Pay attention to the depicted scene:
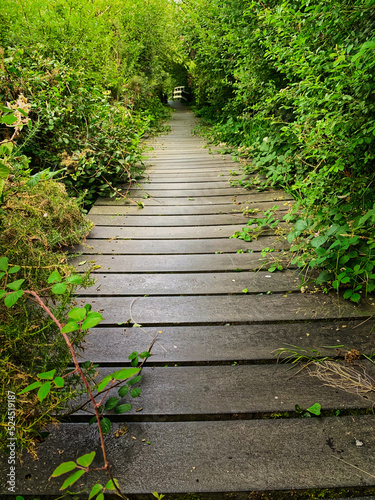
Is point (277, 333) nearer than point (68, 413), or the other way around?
point (68, 413)

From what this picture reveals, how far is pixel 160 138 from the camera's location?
291 inches

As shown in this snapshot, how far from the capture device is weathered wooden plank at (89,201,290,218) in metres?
2.95

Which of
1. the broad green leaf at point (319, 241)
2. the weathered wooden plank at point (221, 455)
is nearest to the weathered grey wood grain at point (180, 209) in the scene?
the broad green leaf at point (319, 241)

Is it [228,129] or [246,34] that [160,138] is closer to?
[228,129]

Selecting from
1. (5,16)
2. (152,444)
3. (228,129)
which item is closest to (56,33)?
(5,16)

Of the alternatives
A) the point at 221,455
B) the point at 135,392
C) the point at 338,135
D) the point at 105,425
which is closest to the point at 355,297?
the point at 338,135

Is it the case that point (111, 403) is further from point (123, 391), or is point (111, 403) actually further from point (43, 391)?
point (43, 391)

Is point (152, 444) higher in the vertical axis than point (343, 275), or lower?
lower

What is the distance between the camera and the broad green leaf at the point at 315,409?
3.59ft

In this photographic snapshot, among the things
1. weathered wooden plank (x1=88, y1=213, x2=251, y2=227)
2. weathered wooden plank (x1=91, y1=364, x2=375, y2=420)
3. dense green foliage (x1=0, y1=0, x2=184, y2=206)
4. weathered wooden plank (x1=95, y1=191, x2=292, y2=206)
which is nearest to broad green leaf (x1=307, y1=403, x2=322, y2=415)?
weathered wooden plank (x1=91, y1=364, x2=375, y2=420)

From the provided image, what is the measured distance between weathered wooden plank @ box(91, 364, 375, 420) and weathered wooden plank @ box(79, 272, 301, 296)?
0.58 m

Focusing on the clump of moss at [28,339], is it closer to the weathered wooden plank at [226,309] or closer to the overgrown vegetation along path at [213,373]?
the overgrown vegetation along path at [213,373]

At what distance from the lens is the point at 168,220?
9.32ft

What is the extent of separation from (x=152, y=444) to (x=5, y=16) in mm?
4281
